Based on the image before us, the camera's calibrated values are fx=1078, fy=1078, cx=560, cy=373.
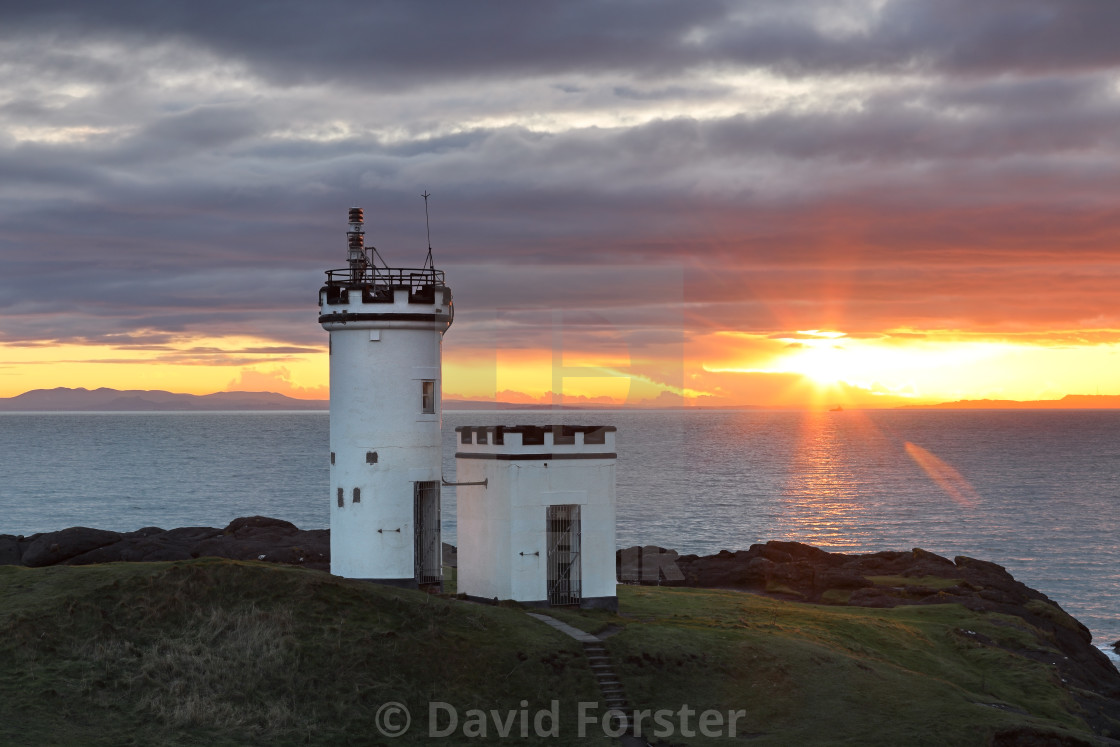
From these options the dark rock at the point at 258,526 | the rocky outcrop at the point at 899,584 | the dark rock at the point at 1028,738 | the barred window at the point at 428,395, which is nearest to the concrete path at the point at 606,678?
the dark rock at the point at 1028,738

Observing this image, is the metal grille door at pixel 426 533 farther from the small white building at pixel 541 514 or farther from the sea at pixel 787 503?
the sea at pixel 787 503

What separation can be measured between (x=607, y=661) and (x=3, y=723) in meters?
15.3

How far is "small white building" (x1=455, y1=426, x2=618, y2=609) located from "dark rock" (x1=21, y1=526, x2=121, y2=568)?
31524 mm

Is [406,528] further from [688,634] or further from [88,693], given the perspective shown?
[88,693]

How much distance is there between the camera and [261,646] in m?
28.9

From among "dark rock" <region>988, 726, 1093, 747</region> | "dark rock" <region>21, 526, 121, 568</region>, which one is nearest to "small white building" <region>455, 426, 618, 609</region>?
"dark rock" <region>988, 726, 1093, 747</region>

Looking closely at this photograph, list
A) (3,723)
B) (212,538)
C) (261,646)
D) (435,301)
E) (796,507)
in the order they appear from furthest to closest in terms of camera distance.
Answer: (796,507)
(212,538)
(435,301)
(261,646)
(3,723)

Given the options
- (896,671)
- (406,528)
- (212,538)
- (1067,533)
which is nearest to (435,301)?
(406,528)

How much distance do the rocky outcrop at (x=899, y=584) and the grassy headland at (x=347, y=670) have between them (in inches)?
347

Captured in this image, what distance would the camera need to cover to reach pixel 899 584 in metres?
55.4

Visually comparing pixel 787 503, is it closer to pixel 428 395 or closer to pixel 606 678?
pixel 428 395

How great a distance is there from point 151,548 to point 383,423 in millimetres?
26248

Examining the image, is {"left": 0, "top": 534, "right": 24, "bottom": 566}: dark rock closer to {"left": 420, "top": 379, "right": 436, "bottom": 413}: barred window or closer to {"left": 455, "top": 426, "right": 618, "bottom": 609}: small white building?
{"left": 420, "top": 379, "right": 436, "bottom": 413}: barred window

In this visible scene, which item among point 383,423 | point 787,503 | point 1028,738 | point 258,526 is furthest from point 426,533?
point 787,503
